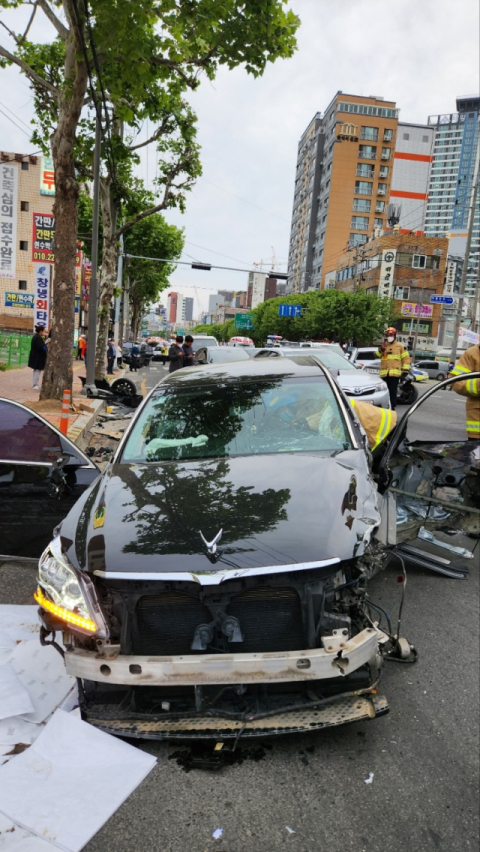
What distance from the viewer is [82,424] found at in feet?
36.3

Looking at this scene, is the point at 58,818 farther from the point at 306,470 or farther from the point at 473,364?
the point at 473,364

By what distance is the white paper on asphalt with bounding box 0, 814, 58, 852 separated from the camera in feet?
6.73

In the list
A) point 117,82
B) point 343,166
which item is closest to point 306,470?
point 117,82

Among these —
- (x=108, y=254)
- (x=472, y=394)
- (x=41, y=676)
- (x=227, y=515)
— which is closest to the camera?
(x=227, y=515)

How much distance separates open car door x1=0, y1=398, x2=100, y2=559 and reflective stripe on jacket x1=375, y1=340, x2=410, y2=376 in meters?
8.55

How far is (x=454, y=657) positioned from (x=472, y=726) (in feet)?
2.17

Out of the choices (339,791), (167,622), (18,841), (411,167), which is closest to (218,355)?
(167,622)

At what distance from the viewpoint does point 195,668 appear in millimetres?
2318

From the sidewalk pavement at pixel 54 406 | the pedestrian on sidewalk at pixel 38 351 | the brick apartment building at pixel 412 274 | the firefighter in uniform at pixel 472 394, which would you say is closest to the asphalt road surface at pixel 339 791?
the firefighter in uniform at pixel 472 394

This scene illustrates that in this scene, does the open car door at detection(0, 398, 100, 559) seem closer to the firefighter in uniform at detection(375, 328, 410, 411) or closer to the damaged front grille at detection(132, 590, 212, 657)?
the damaged front grille at detection(132, 590, 212, 657)

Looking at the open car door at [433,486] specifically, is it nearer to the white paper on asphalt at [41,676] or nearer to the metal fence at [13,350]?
the white paper on asphalt at [41,676]

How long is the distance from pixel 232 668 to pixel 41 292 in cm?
2134

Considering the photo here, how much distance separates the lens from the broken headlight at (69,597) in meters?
2.51

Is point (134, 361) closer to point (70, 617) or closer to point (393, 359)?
point (393, 359)
